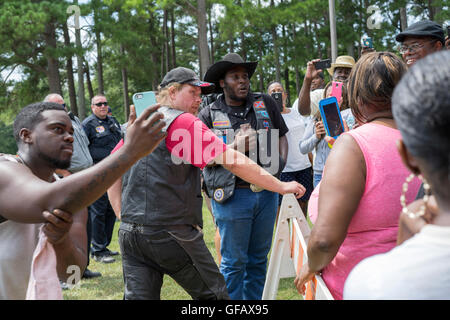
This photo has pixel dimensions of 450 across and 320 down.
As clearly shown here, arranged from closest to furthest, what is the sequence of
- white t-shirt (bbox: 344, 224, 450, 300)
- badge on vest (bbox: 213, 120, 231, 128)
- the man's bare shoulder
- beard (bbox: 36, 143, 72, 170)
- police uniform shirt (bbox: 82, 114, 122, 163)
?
white t-shirt (bbox: 344, 224, 450, 300), the man's bare shoulder, beard (bbox: 36, 143, 72, 170), badge on vest (bbox: 213, 120, 231, 128), police uniform shirt (bbox: 82, 114, 122, 163)

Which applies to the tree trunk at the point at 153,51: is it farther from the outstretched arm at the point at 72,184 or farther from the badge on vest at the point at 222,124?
the outstretched arm at the point at 72,184

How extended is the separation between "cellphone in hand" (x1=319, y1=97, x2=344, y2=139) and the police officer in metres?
4.09

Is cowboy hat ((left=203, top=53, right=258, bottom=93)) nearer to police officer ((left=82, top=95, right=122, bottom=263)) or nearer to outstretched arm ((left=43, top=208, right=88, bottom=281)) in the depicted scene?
outstretched arm ((left=43, top=208, right=88, bottom=281))

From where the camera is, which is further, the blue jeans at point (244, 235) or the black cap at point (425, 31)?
the blue jeans at point (244, 235)

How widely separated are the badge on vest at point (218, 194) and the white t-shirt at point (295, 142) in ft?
7.47

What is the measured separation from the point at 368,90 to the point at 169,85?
1.48 metres

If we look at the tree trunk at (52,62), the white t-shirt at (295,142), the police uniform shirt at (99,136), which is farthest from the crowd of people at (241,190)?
the tree trunk at (52,62)

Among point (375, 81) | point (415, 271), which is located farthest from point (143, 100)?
point (415, 271)

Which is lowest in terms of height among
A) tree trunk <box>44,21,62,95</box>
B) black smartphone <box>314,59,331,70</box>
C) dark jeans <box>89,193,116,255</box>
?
dark jeans <box>89,193,116,255</box>

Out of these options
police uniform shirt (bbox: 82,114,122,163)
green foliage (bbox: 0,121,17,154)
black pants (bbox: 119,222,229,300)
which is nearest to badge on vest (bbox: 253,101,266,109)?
black pants (bbox: 119,222,229,300)

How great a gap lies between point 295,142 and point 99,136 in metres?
3.04

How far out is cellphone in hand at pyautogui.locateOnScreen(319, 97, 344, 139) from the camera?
9.72ft

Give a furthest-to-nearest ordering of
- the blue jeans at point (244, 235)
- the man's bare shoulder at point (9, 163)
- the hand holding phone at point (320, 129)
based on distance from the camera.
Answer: the hand holding phone at point (320, 129)
the blue jeans at point (244, 235)
the man's bare shoulder at point (9, 163)

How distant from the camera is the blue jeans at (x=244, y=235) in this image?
3.70m
